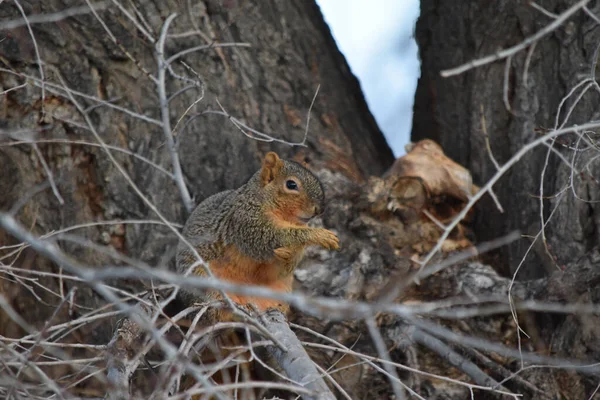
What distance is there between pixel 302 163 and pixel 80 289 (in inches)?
41.5

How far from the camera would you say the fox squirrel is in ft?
9.55

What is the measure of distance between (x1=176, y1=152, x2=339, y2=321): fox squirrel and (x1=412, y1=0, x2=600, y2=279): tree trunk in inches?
29.3

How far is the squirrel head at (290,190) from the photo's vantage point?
3.03m

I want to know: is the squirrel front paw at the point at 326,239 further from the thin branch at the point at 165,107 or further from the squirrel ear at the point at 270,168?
the thin branch at the point at 165,107

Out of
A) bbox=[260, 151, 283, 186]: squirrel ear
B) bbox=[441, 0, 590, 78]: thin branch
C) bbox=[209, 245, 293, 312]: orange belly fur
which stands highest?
bbox=[441, 0, 590, 78]: thin branch

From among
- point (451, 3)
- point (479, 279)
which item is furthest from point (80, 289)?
point (451, 3)

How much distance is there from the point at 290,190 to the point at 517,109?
1.01 m

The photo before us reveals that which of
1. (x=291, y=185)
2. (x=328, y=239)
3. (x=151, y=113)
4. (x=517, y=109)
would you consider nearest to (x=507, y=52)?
(x=328, y=239)

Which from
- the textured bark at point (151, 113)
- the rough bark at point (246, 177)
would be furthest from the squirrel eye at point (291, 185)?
the textured bark at point (151, 113)

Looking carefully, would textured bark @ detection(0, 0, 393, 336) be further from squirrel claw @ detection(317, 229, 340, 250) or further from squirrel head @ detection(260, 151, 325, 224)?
squirrel claw @ detection(317, 229, 340, 250)

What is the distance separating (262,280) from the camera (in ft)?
9.70

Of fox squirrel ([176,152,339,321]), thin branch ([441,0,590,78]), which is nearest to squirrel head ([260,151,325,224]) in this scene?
fox squirrel ([176,152,339,321])

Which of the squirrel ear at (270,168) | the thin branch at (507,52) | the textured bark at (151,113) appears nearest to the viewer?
the thin branch at (507,52)

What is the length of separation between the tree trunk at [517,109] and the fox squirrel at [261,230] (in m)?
0.75
